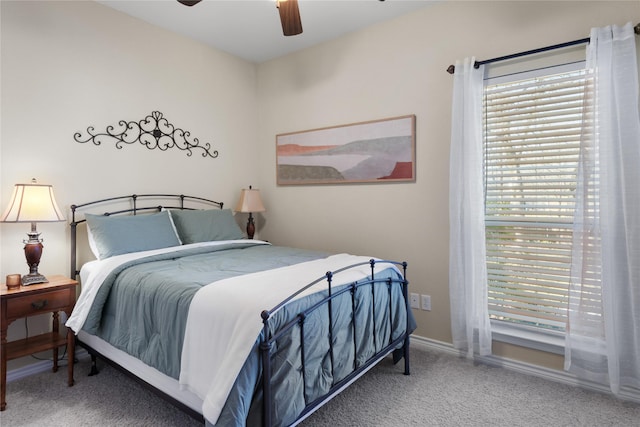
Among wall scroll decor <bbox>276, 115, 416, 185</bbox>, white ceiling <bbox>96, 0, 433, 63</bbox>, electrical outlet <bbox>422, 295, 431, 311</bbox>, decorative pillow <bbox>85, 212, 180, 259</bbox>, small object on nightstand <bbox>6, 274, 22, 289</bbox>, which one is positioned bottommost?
electrical outlet <bbox>422, 295, 431, 311</bbox>

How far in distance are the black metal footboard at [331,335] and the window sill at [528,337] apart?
2.26ft

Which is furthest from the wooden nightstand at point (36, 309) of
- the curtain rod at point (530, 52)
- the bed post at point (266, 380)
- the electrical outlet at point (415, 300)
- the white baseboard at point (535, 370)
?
the curtain rod at point (530, 52)

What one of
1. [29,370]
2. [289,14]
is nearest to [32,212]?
[29,370]

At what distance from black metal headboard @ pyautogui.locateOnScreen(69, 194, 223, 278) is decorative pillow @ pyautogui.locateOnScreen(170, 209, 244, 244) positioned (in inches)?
8.4

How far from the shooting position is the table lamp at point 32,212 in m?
2.17

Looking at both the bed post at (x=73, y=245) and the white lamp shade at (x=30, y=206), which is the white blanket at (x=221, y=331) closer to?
the white lamp shade at (x=30, y=206)

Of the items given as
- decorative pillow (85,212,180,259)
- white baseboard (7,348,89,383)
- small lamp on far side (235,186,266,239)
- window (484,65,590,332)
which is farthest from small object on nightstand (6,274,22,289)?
window (484,65,590,332)

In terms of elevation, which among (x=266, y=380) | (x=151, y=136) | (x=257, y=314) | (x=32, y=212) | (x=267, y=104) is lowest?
(x=266, y=380)

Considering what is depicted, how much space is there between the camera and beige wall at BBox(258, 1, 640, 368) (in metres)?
2.46

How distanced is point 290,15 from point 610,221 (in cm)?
214

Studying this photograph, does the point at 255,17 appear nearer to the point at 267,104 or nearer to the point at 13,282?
the point at 267,104

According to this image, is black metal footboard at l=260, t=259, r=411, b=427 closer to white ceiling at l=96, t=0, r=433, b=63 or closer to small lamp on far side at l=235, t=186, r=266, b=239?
small lamp on far side at l=235, t=186, r=266, b=239

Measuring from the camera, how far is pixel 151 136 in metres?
3.16

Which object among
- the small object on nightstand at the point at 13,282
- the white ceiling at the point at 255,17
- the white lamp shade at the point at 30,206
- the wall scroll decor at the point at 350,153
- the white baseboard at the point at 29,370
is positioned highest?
the white ceiling at the point at 255,17
